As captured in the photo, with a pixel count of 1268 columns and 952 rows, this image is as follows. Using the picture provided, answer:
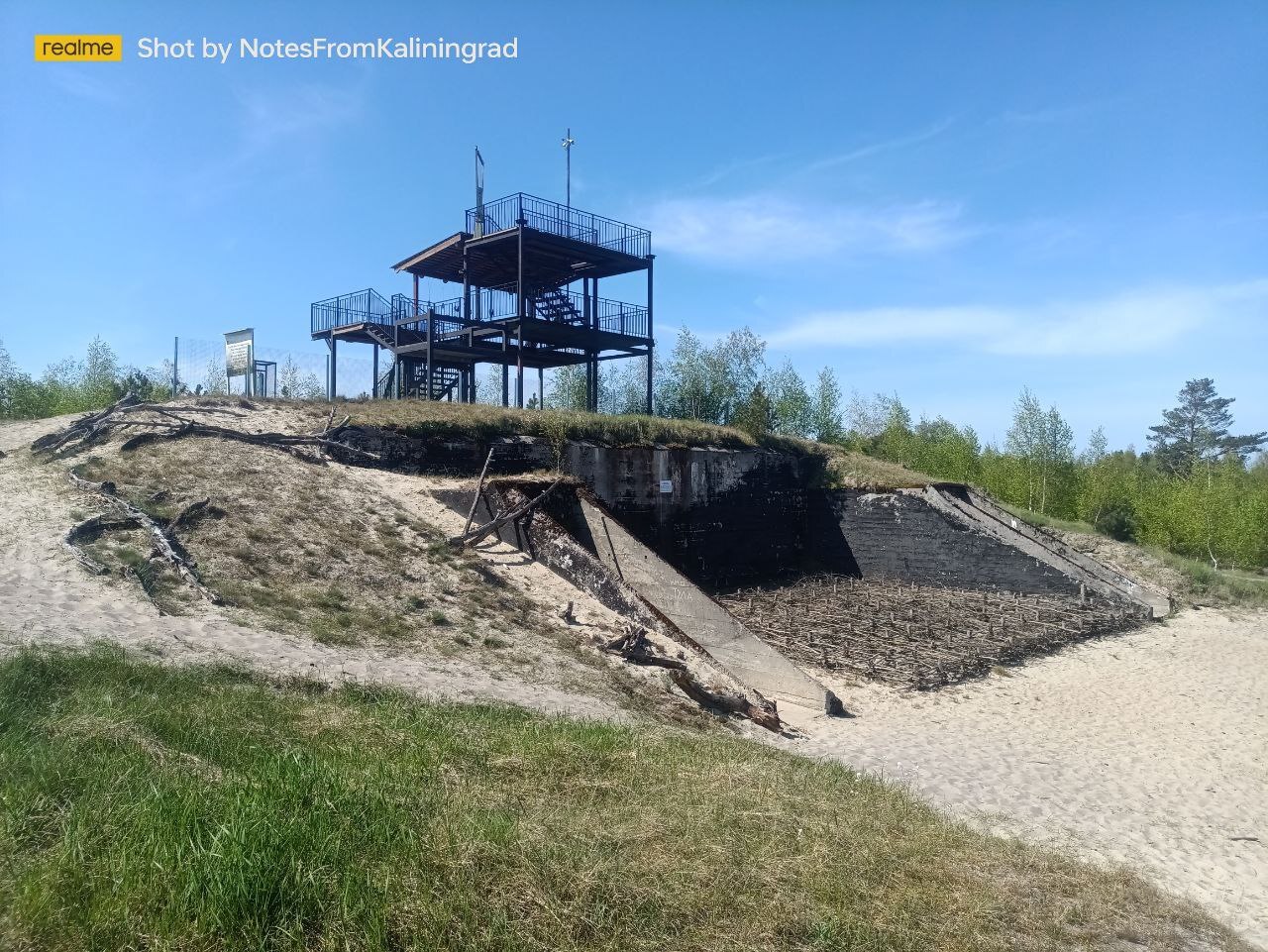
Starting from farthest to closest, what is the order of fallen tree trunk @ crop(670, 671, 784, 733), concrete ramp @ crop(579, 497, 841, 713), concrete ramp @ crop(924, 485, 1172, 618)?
1. concrete ramp @ crop(924, 485, 1172, 618)
2. concrete ramp @ crop(579, 497, 841, 713)
3. fallen tree trunk @ crop(670, 671, 784, 733)

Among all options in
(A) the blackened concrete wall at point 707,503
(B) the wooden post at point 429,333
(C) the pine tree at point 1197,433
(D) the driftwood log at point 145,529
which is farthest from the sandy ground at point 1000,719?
(C) the pine tree at point 1197,433

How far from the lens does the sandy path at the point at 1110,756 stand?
6715mm

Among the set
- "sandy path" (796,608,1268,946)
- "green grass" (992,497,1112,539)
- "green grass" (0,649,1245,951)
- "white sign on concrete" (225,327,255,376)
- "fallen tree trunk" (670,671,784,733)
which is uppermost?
"white sign on concrete" (225,327,255,376)

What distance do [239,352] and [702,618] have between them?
36.8 ft

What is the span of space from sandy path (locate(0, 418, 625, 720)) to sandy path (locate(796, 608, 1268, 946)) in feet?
11.2

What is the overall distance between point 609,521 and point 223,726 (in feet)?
30.8

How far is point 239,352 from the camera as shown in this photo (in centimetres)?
1689

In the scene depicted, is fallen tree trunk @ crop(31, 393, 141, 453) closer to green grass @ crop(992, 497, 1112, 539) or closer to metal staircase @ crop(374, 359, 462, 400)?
metal staircase @ crop(374, 359, 462, 400)

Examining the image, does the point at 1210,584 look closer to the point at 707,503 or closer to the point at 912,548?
the point at 912,548

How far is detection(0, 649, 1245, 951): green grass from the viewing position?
10.2 ft

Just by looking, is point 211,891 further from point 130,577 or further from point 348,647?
point 130,577

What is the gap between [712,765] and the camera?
→ 5645mm

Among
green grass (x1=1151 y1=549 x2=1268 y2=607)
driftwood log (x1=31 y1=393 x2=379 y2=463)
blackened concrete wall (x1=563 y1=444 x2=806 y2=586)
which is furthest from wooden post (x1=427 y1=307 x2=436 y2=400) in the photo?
green grass (x1=1151 y1=549 x2=1268 y2=607)

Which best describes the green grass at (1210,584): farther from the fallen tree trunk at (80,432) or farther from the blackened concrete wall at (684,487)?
the fallen tree trunk at (80,432)
